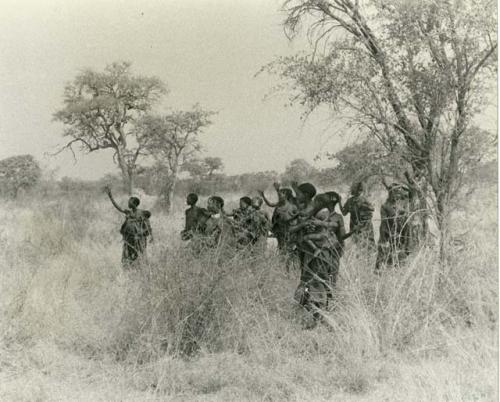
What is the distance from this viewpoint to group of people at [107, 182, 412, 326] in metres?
6.23

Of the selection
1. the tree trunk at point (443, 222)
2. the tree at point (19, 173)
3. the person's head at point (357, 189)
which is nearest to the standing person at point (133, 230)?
the person's head at point (357, 189)

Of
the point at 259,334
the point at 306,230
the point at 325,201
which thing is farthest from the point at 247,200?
the point at 259,334

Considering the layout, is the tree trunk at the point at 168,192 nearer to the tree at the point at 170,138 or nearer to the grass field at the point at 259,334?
the tree at the point at 170,138

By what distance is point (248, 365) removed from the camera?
5188 millimetres

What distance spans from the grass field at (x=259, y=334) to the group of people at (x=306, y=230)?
0.76 feet

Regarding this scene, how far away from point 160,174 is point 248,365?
65.8 feet

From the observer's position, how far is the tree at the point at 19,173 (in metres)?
29.6

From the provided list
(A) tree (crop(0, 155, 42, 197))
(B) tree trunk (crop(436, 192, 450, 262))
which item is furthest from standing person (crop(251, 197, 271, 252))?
(A) tree (crop(0, 155, 42, 197))

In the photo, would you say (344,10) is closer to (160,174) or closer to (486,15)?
(486,15)

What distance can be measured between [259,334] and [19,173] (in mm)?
27440

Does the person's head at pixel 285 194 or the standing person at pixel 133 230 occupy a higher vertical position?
the person's head at pixel 285 194

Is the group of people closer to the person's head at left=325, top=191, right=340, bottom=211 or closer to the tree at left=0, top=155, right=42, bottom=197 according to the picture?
the person's head at left=325, top=191, right=340, bottom=211

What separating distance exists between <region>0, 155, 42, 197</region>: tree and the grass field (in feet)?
79.2

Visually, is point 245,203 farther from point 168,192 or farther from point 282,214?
point 168,192
